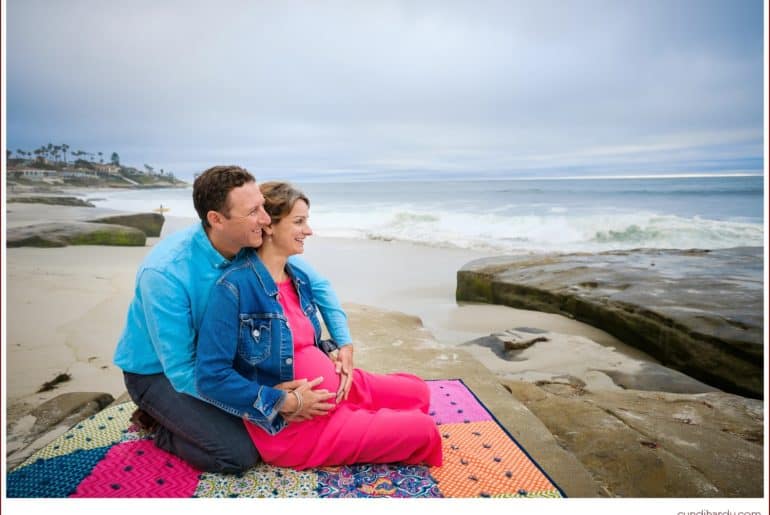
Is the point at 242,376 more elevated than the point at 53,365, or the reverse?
the point at 242,376

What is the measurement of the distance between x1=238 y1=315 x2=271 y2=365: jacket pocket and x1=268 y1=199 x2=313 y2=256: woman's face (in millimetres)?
271

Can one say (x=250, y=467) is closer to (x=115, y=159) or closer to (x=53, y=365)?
(x=53, y=365)

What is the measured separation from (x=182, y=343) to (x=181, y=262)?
26 cm

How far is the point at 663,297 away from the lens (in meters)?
3.88

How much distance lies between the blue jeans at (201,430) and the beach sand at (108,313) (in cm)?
111

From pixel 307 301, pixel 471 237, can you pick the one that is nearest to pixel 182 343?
pixel 307 301

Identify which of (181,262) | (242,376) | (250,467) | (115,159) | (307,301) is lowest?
(250,467)

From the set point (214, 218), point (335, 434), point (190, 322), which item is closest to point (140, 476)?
point (190, 322)

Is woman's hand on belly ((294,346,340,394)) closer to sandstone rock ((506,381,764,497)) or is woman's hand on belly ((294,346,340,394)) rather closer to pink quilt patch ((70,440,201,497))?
pink quilt patch ((70,440,201,497))

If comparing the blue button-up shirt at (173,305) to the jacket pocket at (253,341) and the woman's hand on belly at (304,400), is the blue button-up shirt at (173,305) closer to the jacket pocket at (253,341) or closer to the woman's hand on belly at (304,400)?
the jacket pocket at (253,341)

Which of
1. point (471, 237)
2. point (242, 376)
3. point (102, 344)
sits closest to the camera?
point (242, 376)

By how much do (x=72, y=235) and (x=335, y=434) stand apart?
265 inches

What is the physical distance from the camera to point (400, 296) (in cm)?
568

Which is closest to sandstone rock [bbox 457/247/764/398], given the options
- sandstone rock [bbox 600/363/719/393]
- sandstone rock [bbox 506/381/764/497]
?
sandstone rock [bbox 600/363/719/393]
